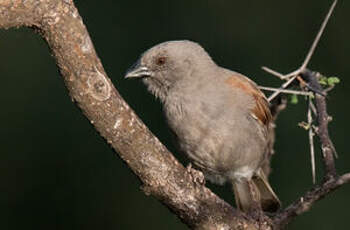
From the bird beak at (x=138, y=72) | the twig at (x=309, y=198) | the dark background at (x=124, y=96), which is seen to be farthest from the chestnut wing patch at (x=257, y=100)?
the dark background at (x=124, y=96)

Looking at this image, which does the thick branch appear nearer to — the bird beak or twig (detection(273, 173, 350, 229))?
twig (detection(273, 173, 350, 229))

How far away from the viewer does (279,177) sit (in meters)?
8.06

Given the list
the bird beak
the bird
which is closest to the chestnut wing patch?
the bird

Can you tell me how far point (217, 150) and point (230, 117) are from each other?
288 millimetres

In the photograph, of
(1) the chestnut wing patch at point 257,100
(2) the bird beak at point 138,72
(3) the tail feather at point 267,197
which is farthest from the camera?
(3) the tail feather at point 267,197

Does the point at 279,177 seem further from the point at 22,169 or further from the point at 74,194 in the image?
the point at 22,169

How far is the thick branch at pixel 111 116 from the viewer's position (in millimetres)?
3615

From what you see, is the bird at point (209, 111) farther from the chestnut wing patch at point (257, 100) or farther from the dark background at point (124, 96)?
the dark background at point (124, 96)

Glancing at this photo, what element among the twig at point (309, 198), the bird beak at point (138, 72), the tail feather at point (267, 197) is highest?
the bird beak at point (138, 72)

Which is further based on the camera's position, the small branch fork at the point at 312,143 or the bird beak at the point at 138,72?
the bird beak at the point at 138,72

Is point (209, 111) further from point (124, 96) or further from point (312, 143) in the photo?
point (124, 96)

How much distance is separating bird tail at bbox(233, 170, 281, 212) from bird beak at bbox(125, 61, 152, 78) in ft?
4.31

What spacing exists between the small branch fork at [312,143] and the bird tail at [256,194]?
1.27 meters

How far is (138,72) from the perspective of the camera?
5.46 meters
